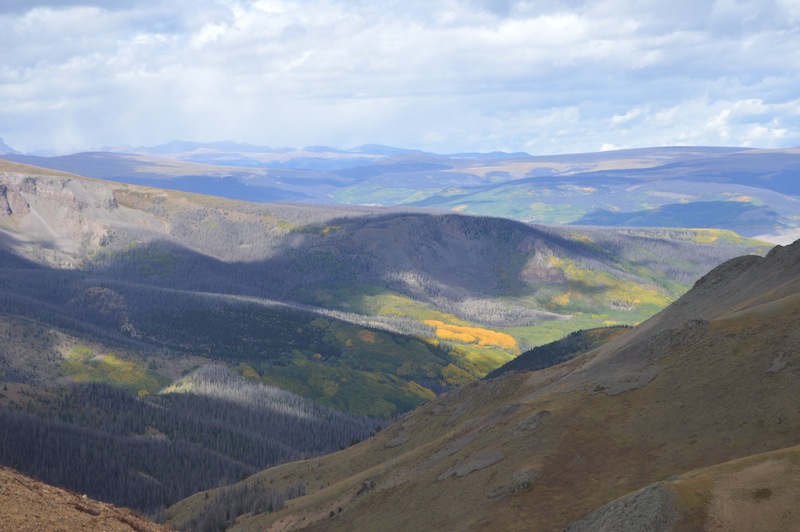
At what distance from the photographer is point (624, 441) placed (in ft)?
234

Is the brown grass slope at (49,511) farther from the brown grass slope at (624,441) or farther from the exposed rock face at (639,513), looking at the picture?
the exposed rock face at (639,513)

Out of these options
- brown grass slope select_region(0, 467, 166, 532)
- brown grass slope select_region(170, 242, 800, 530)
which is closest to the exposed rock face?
brown grass slope select_region(170, 242, 800, 530)

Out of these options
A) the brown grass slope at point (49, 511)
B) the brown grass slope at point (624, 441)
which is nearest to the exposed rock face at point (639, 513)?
the brown grass slope at point (624, 441)

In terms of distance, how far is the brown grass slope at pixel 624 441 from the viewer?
205 feet

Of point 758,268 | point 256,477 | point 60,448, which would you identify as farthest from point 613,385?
point 60,448

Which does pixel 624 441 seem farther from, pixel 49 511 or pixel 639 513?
pixel 49 511

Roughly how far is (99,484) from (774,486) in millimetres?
157570

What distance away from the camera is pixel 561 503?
63.8 m

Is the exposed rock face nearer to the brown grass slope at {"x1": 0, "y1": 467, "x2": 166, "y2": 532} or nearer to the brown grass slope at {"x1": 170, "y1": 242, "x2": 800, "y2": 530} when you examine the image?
the brown grass slope at {"x1": 170, "y1": 242, "x2": 800, "y2": 530}

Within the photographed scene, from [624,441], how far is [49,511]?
49.2 meters

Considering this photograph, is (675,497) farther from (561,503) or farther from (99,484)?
(99,484)

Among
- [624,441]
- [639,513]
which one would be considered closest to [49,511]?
[639,513]

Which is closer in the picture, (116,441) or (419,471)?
(419,471)

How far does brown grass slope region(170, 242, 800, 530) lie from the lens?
62469mm
